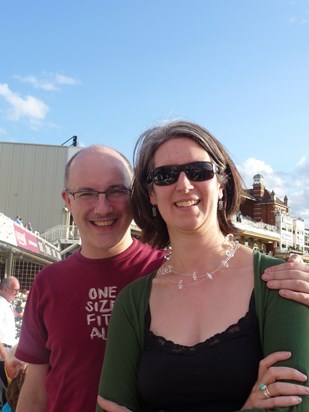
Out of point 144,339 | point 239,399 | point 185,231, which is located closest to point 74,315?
point 144,339

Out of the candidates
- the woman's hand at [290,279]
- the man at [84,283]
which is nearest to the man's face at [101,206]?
the man at [84,283]

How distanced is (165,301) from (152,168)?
478mm

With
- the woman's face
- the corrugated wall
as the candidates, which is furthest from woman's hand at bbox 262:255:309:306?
the corrugated wall

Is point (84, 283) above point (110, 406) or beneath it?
above

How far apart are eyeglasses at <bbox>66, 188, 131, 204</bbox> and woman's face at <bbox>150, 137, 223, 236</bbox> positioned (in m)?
0.33

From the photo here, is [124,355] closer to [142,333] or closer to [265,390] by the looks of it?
[142,333]

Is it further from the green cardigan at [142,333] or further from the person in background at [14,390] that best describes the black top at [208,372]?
the person in background at [14,390]

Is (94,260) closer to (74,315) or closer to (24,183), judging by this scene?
(74,315)

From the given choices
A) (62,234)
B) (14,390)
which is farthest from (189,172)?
(62,234)

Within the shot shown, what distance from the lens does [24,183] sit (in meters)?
31.9

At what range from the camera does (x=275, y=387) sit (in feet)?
4.44

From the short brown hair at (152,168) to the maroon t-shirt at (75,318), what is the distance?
0.58ft

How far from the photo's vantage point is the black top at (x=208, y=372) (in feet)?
4.75

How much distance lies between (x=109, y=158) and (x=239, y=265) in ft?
2.61
